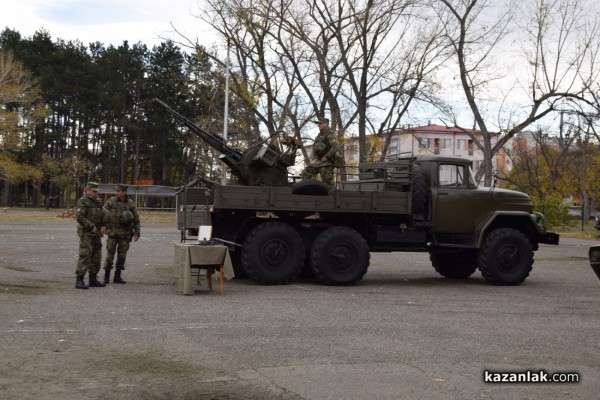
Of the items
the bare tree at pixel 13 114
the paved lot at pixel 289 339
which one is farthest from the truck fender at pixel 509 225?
the bare tree at pixel 13 114

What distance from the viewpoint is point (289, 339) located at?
9.30 m

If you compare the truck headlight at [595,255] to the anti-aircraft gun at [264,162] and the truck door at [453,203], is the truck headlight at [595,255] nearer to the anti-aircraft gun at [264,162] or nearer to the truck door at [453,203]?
the truck door at [453,203]

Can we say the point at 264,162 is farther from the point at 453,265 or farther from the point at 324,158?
the point at 453,265

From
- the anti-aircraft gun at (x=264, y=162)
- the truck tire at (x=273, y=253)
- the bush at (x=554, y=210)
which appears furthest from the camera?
the bush at (x=554, y=210)

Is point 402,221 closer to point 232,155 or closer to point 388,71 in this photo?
point 232,155

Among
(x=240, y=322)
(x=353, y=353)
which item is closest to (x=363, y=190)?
(x=240, y=322)

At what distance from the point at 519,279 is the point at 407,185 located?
2869 mm

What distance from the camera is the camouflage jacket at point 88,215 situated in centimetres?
1368

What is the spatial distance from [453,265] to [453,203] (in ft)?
7.38

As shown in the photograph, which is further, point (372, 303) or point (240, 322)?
point (372, 303)

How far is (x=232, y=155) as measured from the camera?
52.2 ft

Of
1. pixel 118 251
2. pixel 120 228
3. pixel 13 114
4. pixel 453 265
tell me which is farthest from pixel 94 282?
pixel 13 114

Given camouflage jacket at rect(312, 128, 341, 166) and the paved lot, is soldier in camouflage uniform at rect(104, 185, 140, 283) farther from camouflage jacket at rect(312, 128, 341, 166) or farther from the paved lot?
camouflage jacket at rect(312, 128, 341, 166)

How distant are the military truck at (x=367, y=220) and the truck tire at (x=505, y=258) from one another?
0.06ft
